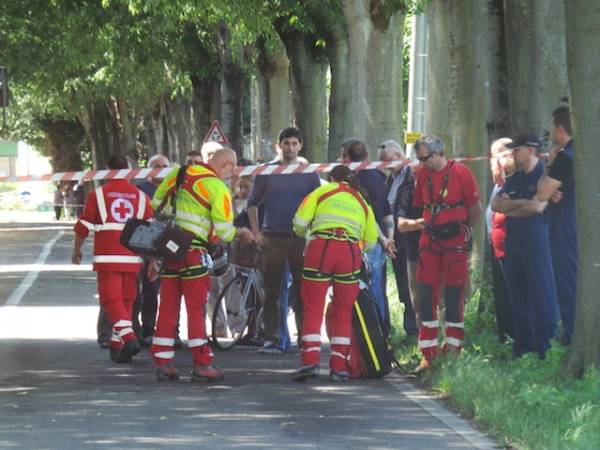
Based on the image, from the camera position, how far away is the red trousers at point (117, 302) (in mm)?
13406

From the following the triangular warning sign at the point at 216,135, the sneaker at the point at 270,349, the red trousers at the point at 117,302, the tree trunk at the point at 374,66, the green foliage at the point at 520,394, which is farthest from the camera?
the triangular warning sign at the point at 216,135

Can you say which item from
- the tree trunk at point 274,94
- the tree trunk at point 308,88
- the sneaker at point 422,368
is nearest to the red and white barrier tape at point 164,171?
the sneaker at point 422,368

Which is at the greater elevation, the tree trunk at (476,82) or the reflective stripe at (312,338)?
the tree trunk at (476,82)

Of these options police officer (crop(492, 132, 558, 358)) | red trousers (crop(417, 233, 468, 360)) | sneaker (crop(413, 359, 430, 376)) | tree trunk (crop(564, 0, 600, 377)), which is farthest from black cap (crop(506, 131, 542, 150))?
sneaker (crop(413, 359, 430, 376))

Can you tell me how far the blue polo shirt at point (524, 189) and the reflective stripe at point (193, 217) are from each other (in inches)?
89.0

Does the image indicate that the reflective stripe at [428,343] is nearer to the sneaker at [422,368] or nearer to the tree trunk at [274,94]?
the sneaker at [422,368]

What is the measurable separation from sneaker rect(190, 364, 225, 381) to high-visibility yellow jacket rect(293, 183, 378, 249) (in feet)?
4.20

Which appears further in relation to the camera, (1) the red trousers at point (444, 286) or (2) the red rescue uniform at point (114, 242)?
(2) the red rescue uniform at point (114, 242)

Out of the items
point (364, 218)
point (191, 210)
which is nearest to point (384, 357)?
point (364, 218)

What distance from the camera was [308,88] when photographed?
92.3ft

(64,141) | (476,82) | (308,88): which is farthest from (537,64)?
(64,141)

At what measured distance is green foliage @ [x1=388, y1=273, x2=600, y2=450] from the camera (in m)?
8.91

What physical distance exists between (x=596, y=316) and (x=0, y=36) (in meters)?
23.9

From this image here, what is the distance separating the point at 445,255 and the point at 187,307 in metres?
2.06
